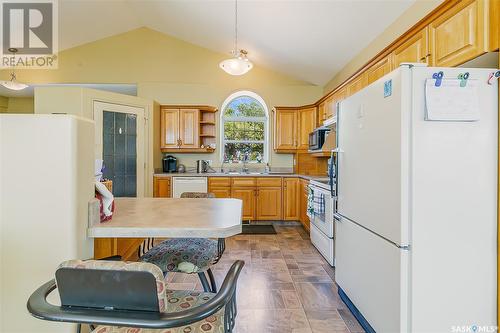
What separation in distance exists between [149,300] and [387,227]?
1374 mm

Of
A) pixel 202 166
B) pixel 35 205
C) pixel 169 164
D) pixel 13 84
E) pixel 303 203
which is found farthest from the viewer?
pixel 202 166

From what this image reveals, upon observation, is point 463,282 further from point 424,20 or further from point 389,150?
point 424,20

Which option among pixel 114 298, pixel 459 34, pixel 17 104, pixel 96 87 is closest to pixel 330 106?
pixel 459 34

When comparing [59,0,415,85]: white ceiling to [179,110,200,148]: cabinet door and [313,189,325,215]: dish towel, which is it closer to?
[179,110,200,148]: cabinet door

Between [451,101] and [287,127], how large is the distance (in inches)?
155

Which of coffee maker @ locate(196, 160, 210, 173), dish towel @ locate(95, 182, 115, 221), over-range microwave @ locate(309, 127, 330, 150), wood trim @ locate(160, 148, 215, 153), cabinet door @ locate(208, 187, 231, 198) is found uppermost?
over-range microwave @ locate(309, 127, 330, 150)

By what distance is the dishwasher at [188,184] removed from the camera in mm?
5023

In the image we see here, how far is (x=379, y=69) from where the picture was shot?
279cm

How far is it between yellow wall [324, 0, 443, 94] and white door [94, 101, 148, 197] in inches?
139

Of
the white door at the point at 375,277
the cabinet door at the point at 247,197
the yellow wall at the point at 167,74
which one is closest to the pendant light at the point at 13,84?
the yellow wall at the point at 167,74

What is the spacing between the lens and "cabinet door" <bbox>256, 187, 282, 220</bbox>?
5.07m

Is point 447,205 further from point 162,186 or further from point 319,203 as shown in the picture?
point 162,186

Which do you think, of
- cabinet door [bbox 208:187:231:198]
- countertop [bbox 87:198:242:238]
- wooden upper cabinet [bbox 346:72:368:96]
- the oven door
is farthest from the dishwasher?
countertop [bbox 87:198:242:238]

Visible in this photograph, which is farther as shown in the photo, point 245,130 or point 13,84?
point 245,130
